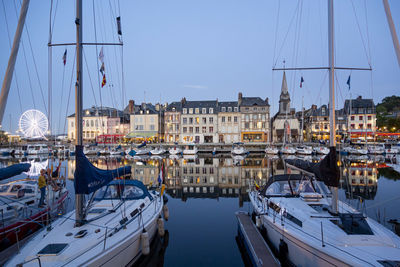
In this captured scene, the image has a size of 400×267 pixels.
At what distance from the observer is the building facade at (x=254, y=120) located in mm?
66000

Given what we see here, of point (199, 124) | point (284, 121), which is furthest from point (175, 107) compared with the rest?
point (284, 121)

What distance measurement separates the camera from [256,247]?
28.5 ft

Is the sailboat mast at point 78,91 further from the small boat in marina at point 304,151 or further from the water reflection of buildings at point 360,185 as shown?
the small boat in marina at point 304,151

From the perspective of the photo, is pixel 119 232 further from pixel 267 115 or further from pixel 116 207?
Answer: pixel 267 115

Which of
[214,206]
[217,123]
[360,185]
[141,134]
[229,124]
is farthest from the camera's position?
[217,123]

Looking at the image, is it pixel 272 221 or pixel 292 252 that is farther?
pixel 272 221

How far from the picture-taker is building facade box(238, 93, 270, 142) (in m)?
66.0

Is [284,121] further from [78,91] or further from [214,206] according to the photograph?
[78,91]

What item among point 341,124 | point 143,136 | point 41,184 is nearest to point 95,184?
point 41,184

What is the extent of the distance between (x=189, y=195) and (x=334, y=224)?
13859 mm

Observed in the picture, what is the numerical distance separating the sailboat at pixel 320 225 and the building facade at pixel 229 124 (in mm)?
55612

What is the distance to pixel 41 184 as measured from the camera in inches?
468

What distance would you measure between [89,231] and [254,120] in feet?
205

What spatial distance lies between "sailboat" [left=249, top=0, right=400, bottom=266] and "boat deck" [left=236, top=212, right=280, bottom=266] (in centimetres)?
43
